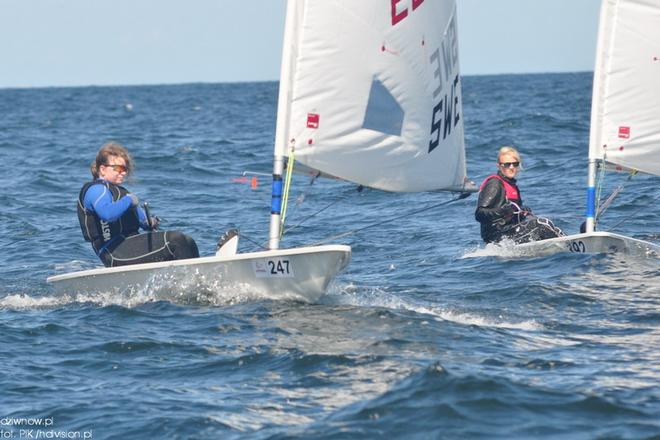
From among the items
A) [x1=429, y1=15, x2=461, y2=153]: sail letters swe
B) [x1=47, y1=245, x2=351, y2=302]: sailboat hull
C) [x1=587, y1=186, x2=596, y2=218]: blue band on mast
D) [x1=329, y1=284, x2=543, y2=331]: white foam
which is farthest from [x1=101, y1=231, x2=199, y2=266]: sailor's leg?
[x1=587, y1=186, x2=596, y2=218]: blue band on mast

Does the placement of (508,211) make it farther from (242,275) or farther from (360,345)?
(360,345)

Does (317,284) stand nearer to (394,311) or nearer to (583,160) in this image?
(394,311)

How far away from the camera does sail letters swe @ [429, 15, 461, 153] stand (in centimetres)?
964

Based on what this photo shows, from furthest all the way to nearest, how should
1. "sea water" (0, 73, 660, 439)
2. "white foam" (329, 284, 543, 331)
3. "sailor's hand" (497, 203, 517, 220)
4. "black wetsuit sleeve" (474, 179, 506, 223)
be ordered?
1. "sailor's hand" (497, 203, 517, 220)
2. "black wetsuit sleeve" (474, 179, 506, 223)
3. "white foam" (329, 284, 543, 331)
4. "sea water" (0, 73, 660, 439)

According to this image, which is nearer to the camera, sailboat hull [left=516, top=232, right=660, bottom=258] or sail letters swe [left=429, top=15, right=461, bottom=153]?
sail letters swe [left=429, top=15, right=461, bottom=153]

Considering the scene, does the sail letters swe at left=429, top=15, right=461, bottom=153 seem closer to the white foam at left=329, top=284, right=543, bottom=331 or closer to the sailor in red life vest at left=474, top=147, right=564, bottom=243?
the sailor in red life vest at left=474, top=147, right=564, bottom=243

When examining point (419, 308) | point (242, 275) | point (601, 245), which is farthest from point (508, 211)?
point (242, 275)

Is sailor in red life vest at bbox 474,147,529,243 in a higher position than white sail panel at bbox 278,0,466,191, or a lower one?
lower

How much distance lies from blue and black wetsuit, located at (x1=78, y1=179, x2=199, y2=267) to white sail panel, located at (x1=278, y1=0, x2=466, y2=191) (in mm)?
1464

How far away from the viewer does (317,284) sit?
8.63 metres

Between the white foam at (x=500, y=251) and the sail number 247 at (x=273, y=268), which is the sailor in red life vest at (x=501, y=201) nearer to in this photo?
the white foam at (x=500, y=251)

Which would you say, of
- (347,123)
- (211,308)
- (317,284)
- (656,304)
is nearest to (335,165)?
(347,123)

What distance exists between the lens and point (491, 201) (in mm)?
11336

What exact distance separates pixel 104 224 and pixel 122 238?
21 centimetres
